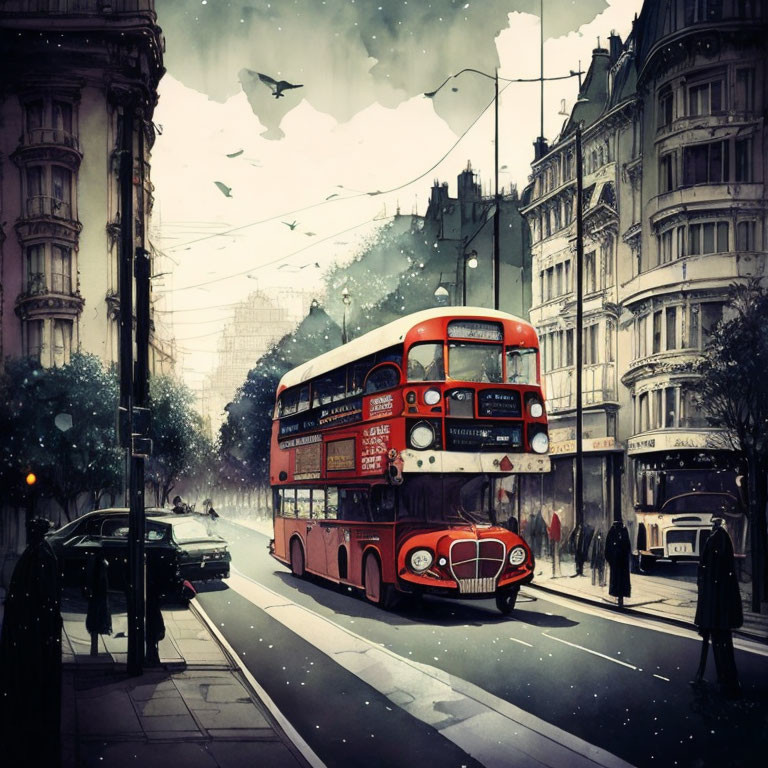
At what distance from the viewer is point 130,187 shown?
9.70 metres

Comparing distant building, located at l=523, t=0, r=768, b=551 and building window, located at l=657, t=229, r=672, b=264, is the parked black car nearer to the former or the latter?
distant building, located at l=523, t=0, r=768, b=551

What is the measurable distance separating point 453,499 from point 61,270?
643cm

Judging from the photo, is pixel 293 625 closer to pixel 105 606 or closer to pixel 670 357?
pixel 105 606

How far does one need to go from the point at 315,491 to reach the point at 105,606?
23.8 ft

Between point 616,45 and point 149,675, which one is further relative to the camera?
point 616,45

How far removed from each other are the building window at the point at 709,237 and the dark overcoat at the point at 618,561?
6.42m

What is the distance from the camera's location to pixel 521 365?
13797 mm

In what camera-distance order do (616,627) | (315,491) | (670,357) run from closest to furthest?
(616,627), (315,491), (670,357)

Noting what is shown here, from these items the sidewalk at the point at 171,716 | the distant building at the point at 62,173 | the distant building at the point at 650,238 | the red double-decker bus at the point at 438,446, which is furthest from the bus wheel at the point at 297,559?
the distant building at the point at 62,173

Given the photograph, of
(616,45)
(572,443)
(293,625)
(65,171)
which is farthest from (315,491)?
(616,45)

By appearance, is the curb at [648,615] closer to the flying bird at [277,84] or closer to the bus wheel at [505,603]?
the bus wheel at [505,603]

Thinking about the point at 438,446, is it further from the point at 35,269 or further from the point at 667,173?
the point at 667,173

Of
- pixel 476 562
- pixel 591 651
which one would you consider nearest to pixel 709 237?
pixel 476 562

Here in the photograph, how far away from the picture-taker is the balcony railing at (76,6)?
1058cm
